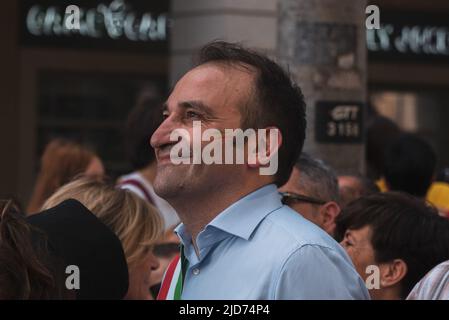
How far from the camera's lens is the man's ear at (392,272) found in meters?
3.83

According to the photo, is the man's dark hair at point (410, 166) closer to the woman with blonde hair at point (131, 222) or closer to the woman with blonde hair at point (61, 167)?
the woman with blonde hair at point (61, 167)

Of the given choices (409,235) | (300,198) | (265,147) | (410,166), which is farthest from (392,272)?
(410,166)

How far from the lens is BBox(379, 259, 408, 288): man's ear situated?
151 inches

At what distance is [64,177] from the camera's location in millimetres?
6148

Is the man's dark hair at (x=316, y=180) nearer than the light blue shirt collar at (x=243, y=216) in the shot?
No

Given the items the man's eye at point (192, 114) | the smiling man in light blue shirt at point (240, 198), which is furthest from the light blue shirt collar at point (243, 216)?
the man's eye at point (192, 114)

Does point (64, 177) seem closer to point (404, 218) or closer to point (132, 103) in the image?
point (404, 218)

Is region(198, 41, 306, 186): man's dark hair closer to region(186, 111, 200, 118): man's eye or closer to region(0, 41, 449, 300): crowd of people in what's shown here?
region(0, 41, 449, 300): crowd of people

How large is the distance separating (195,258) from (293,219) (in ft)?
1.03

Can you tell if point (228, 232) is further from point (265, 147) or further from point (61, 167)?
point (61, 167)

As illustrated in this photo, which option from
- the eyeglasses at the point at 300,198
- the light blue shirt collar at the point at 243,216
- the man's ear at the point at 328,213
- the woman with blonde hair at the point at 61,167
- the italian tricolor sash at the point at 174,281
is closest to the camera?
A: the light blue shirt collar at the point at 243,216

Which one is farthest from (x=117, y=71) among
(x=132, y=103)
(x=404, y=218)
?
(x=404, y=218)

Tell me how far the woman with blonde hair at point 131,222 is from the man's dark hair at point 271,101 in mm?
1087

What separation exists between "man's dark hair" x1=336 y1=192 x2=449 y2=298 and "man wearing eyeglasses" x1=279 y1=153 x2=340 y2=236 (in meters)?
0.42
